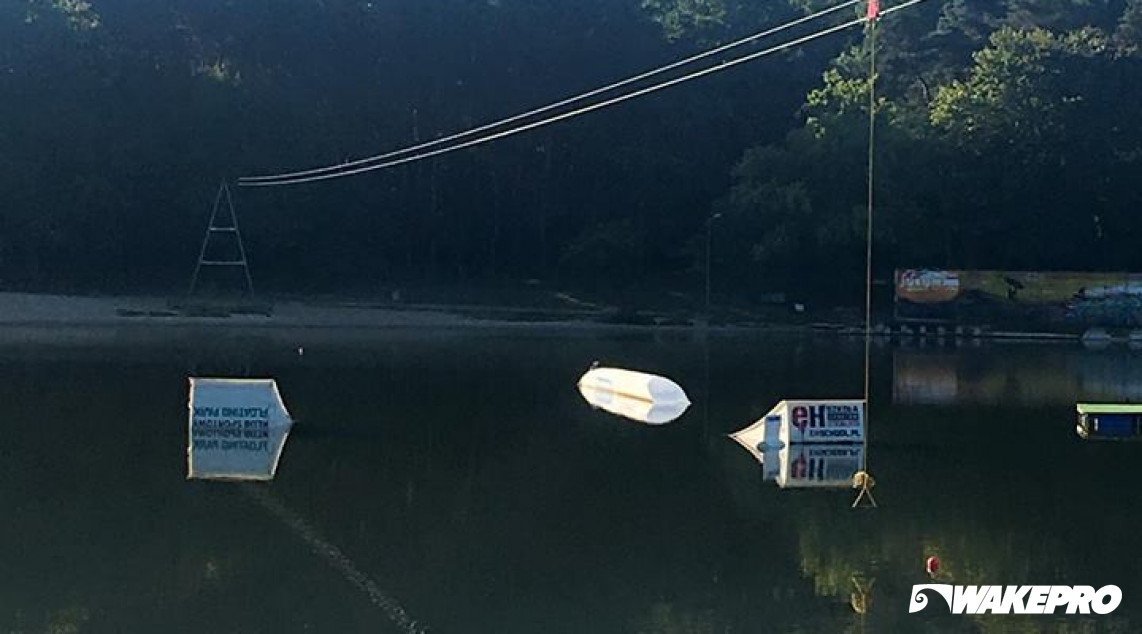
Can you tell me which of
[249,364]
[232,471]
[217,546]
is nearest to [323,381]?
[249,364]

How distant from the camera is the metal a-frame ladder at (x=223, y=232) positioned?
7956 centimetres

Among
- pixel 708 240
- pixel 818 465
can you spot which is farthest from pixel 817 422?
pixel 708 240

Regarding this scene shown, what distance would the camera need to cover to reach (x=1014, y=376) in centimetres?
5566

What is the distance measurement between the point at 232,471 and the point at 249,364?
23383 millimetres

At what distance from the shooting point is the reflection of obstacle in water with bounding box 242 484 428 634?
19.1 metres

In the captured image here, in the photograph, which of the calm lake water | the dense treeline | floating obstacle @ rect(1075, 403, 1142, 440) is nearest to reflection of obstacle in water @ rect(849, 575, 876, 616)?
the calm lake water

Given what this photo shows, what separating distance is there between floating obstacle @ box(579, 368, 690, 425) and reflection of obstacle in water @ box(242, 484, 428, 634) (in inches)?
597

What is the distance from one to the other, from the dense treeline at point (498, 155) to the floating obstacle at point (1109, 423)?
4589 centimetres

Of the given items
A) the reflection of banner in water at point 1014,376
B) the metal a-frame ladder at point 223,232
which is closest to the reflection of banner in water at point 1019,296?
the reflection of banner in water at point 1014,376

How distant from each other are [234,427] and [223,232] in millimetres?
50491

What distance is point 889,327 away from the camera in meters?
81.1

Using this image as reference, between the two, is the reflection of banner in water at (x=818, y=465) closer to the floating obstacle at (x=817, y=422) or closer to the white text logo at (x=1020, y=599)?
the floating obstacle at (x=817, y=422)

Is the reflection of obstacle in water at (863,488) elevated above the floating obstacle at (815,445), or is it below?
below

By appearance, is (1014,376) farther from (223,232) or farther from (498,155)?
(223,232)
